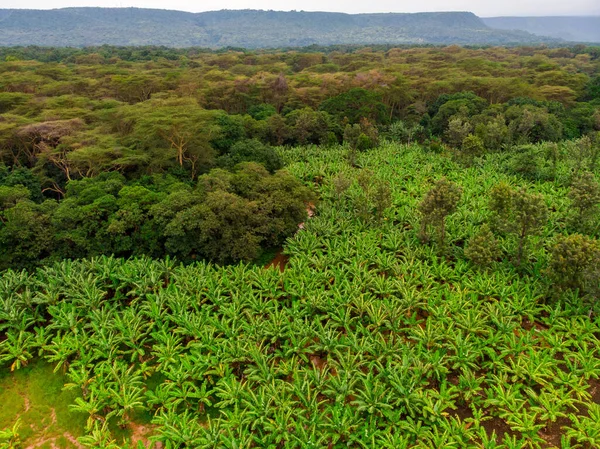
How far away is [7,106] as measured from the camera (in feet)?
108

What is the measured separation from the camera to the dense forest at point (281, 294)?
1148cm

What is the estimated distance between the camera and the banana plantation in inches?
436

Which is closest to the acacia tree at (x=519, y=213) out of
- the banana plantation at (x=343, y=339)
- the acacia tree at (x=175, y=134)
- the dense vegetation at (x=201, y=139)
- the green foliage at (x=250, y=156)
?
the banana plantation at (x=343, y=339)

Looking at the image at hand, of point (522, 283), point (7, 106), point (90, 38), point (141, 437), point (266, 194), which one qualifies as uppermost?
point (90, 38)

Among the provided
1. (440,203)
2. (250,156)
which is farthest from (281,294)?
(250,156)

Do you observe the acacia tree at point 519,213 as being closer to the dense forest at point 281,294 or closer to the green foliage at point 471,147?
the dense forest at point 281,294

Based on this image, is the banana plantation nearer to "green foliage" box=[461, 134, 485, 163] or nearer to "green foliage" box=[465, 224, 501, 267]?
"green foliage" box=[465, 224, 501, 267]

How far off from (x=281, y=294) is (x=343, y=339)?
11.7ft

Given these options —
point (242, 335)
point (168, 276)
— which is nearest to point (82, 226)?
point (168, 276)

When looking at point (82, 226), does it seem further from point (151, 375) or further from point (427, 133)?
point (427, 133)

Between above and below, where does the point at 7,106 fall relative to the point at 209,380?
above

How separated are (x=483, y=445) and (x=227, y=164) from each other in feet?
68.5

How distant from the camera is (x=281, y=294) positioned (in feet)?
52.6

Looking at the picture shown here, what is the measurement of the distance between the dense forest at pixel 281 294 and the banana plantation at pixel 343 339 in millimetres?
85
